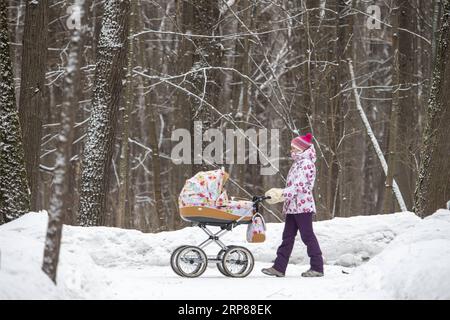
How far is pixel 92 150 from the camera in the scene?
12.7 meters

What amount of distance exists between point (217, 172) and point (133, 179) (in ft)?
64.5

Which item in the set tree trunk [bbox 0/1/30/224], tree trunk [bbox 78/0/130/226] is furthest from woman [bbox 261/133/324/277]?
tree trunk [bbox 78/0/130/226]

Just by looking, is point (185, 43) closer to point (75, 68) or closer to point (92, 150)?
point (92, 150)

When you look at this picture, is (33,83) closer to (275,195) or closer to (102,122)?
(102,122)

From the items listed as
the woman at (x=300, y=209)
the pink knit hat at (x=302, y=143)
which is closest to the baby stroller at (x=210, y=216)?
the woman at (x=300, y=209)

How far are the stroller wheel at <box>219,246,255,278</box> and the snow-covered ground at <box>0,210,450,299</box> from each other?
0.59 ft

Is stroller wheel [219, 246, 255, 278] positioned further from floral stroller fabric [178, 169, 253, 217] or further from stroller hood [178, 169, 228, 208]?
stroller hood [178, 169, 228, 208]

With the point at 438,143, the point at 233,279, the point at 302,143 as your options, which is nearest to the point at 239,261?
the point at 233,279

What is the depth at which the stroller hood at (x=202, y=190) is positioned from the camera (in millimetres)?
9180

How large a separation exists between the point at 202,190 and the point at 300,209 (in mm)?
1351

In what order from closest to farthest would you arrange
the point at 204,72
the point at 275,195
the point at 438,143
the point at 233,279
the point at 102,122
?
the point at 233,279
the point at 275,195
the point at 438,143
the point at 102,122
the point at 204,72

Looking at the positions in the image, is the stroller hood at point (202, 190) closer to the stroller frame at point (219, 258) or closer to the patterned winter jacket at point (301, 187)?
the stroller frame at point (219, 258)

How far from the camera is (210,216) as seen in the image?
364 inches

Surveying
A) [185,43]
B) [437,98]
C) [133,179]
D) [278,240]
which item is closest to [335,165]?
[185,43]
